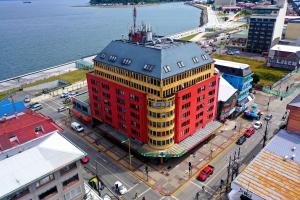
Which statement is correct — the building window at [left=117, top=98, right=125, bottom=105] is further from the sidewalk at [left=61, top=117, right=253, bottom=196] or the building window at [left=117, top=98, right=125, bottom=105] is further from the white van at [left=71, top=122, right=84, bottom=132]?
the white van at [left=71, top=122, right=84, bottom=132]

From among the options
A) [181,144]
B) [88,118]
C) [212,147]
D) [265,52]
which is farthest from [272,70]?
[88,118]

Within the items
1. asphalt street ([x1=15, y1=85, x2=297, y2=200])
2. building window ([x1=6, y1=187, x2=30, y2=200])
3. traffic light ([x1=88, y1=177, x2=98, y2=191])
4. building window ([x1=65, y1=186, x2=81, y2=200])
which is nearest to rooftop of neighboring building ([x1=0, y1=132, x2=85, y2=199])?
building window ([x1=6, y1=187, x2=30, y2=200])

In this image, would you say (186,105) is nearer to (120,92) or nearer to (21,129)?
(120,92)

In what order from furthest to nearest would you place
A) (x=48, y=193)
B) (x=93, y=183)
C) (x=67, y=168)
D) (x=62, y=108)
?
(x=62, y=108) < (x=93, y=183) < (x=67, y=168) < (x=48, y=193)

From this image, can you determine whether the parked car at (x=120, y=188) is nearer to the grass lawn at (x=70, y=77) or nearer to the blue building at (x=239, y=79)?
the blue building at (x=239, y=79)

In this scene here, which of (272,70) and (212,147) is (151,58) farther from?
(272,70)

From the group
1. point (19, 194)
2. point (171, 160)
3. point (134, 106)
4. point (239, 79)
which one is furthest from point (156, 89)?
point (239, 79)

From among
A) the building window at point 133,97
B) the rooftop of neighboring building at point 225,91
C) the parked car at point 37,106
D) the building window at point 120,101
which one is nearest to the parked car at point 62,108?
the parked car at point 37,106
